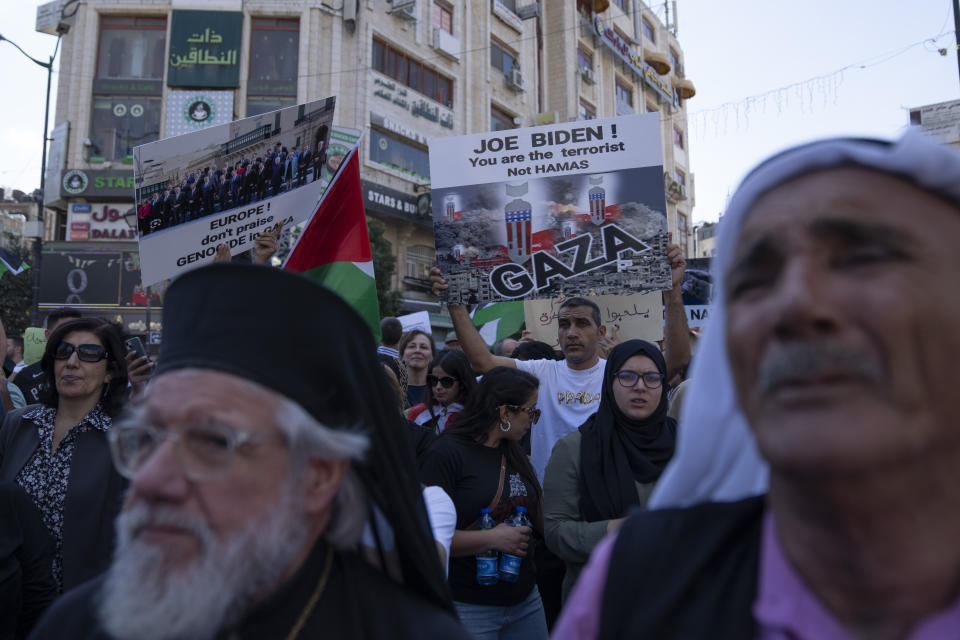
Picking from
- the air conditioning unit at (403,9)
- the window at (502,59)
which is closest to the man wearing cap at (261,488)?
the air conditioning unit at (403,9)

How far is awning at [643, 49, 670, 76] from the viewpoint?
4730cm

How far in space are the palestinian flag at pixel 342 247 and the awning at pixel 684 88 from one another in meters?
50.8

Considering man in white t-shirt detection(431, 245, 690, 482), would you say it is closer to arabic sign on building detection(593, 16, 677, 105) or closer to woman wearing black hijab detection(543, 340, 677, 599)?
woman wearing black hijab detection(543, 340, 677, 599)

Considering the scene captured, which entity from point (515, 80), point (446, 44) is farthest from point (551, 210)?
point (515, 80)

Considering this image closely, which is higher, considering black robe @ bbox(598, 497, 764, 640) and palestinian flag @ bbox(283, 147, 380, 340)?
palestinian flag @ bbox(283, 147, 380, 340)

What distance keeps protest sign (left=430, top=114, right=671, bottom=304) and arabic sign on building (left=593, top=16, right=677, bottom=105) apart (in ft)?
123

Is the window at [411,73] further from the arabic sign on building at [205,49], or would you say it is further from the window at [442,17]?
the arabic sign on building at [205,49]

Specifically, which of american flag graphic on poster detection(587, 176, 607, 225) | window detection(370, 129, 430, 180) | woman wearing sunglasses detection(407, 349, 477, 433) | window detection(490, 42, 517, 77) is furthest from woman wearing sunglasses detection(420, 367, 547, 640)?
window detection(490, 42, 517, 77)

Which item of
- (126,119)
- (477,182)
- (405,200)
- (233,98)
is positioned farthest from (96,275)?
(477,182)

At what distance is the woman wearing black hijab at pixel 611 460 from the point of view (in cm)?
311

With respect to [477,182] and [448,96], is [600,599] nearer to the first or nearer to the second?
[477,182]

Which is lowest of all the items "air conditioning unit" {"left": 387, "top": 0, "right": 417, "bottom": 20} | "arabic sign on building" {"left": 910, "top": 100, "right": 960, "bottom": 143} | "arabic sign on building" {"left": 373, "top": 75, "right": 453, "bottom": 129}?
"arabic sign on building" {"left": 910, "top": 100, "right": 960, "bottom": 143}

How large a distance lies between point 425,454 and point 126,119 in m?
26.9

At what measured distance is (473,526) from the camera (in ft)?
11.4
